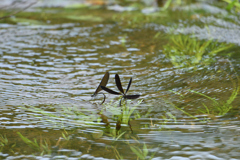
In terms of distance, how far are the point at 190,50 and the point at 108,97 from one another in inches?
33.5

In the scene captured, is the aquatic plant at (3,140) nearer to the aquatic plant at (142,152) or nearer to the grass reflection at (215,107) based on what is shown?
the aquatic plant at (142,152)

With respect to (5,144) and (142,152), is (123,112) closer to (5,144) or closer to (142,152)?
(142,152)

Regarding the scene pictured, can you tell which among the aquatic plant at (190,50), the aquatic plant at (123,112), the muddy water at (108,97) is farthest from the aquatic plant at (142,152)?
the aquatic plant at (190,50)

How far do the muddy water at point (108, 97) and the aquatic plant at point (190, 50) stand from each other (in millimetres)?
55

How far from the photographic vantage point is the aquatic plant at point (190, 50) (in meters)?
1.75

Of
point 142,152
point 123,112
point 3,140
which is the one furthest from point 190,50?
point 3,140

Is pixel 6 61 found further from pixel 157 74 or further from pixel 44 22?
pixel 44 22

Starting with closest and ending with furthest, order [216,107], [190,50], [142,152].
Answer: [142,152]
[216,107]
[190,50]

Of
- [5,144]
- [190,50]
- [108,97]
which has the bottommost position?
[5,144]

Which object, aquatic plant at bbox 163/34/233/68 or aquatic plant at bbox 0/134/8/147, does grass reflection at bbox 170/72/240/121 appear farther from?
aquatic plant at bbox 0/134/8/147

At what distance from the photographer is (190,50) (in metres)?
1.97

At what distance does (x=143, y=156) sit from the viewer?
33.3 inches

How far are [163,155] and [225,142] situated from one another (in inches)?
7.9

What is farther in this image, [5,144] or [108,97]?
[108,97]
